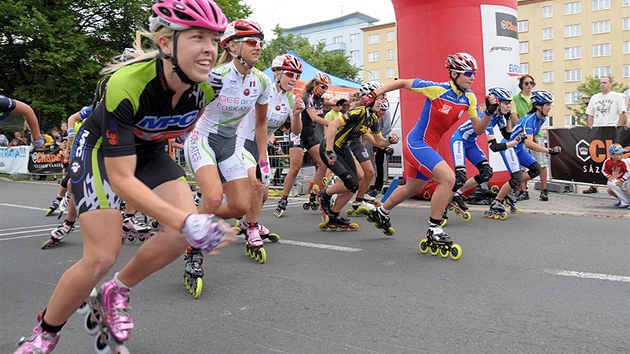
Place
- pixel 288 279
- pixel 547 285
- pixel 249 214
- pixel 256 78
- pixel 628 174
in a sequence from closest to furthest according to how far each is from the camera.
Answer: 1. pixel 547 285
2. pixel 288 279
3. pixel 256 78
4. pixel 249 214
5. pixel 628 174

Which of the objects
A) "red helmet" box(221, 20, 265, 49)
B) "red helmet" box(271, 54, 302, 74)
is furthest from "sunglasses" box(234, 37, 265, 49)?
"red helmet" box(271, 54, 302, 74)

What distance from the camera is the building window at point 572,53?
70.5 meters

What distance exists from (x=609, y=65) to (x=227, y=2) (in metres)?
54.1

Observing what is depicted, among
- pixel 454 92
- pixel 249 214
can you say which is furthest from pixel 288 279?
pixel 454 92

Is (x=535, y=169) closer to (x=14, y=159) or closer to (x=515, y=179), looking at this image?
(x=515, y=179)

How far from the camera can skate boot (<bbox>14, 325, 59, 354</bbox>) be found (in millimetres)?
2889

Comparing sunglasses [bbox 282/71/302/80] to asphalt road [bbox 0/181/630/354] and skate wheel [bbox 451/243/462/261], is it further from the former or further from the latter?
skate wheel [bbox 451/243/462/261]

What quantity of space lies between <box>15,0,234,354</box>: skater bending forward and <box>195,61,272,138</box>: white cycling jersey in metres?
1.99

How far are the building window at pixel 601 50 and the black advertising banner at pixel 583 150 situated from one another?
6603cm

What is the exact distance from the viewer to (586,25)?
2753 inches

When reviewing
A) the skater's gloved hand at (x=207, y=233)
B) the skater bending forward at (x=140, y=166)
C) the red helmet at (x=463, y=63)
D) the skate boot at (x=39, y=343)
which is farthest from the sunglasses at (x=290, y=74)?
the skater's gloved hand at (x=207, y=233)

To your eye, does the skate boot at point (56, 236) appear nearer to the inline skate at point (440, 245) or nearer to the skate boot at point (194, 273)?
the skate boot at point (194, 273)

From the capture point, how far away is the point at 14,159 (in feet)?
72.4

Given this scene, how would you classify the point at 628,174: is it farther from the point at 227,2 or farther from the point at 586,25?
the point at 586,25
